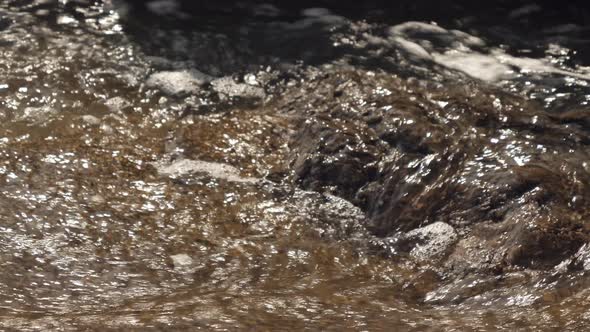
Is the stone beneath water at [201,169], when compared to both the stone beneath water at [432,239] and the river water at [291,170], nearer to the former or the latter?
the river water at [291,170]

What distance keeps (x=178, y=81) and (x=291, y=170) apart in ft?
4.49

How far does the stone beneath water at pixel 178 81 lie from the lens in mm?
5555

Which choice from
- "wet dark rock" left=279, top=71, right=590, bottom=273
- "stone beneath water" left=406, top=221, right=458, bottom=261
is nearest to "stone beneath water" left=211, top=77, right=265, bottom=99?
"wet dark rock" left=279, top=71, right=590, bottom=273

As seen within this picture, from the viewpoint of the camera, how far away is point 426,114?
15.9 feet

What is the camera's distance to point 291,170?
4.74 m

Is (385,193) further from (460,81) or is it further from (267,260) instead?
(460,81)

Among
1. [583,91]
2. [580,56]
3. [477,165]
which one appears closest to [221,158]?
[477,165]

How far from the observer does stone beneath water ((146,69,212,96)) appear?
5.55 m

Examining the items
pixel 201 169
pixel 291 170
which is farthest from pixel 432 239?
pixel 201 169

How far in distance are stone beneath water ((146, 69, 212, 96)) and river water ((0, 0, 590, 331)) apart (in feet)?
0.07

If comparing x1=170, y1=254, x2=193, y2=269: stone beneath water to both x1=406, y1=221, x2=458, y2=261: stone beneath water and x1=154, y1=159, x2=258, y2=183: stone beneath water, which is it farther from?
x1=406, y1=221, x2=458, y2=261: stone beneath water

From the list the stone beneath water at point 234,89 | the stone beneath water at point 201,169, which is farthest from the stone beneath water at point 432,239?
the stone beneath water at point 234,89

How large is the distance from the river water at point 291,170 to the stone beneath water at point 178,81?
21mm

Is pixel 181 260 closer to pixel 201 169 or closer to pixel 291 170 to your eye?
pixel 201 169
